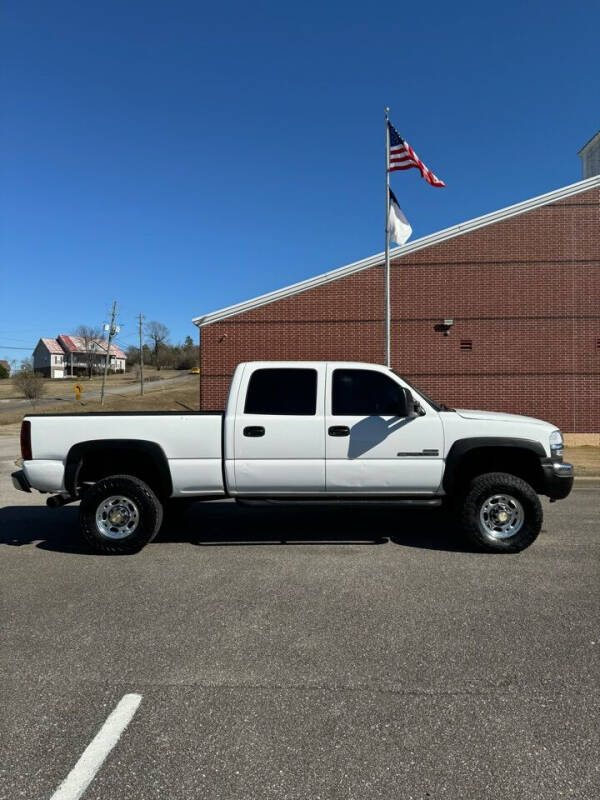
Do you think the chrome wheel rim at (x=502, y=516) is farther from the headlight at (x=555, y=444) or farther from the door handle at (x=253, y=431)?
the door handle at (x=253, y=431)

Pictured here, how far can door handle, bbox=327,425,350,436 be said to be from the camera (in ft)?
18.7

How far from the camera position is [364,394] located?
5898 millimetres

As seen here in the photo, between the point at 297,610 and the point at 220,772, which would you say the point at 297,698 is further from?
the point at 297,610

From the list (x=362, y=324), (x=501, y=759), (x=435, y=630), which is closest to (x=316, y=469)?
(x=435, y=630)

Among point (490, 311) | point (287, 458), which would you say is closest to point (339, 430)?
point (287, 458)

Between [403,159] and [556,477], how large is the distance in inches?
405

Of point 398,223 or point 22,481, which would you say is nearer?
point 22,481

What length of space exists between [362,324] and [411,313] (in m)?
1.56

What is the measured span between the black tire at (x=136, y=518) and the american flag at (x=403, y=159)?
11015mm

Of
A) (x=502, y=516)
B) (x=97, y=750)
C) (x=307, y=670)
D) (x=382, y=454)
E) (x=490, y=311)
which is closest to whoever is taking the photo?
(x=97, y=750)

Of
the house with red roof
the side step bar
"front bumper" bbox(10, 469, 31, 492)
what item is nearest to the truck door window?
the side step bar

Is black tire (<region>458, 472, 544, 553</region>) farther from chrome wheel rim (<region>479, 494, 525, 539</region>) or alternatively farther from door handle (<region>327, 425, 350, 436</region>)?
door handle (<region>327, 425, 350, 436</region>)

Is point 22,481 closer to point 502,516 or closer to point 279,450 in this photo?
point 279,450

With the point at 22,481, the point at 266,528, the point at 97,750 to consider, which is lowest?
the point at 266,528
